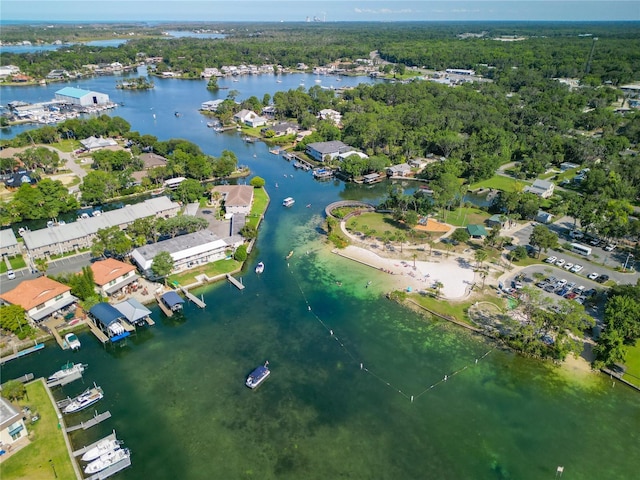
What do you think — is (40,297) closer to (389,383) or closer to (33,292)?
(33,292)

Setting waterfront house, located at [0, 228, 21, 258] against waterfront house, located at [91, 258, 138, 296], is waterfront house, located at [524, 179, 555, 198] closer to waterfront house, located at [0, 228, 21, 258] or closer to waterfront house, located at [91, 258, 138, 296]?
waterfront house, located at [91, 258, 138, 296]

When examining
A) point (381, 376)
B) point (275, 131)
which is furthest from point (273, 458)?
point (275, 131)

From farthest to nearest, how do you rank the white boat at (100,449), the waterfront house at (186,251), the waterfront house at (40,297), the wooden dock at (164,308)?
1. the waterfront house at (186,251)
2. the wooden dock at (164,308)
3. the waterfront house at (40,297)
4. the white boat at (100,449)

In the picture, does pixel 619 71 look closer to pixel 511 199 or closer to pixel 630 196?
pixel 630 196

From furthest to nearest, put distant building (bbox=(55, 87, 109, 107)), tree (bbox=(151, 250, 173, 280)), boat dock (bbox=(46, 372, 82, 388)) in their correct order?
distant building (bbox=(55, 87, 109, 107)) → tree (bbox=(151, 250, 173, 280)) → boat dock (bbox=(46, 372, 82, 388))

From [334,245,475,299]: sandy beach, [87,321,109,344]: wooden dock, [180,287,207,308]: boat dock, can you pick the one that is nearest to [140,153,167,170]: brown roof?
[180,287,207,308]: boat dock

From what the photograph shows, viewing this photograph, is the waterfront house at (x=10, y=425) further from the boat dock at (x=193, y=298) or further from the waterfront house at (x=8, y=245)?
the waterfront house at (x=8, y=245)

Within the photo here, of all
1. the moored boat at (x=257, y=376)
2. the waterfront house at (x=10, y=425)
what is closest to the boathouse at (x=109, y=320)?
the waterfront house at (x=10, y=425)
